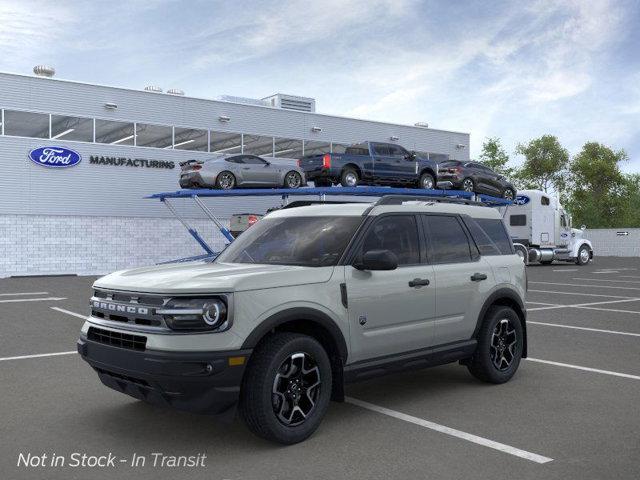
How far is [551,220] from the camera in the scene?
3153 cm

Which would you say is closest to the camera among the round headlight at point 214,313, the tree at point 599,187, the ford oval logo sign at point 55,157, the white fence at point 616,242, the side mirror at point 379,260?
the round headlight at point 214,313

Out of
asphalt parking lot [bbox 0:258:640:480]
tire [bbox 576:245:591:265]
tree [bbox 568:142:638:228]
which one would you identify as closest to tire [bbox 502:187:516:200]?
tire [bbox 576:245:591:265]

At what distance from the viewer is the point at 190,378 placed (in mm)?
4379

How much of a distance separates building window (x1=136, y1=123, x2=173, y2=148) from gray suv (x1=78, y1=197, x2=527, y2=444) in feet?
81.4

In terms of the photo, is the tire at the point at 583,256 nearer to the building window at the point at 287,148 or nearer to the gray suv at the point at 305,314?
the building window at the point at 287,148

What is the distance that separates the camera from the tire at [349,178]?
23.0 metres

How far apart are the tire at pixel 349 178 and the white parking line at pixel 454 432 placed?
1726 centimetres

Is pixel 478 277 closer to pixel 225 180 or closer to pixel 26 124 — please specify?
pixel 225 180

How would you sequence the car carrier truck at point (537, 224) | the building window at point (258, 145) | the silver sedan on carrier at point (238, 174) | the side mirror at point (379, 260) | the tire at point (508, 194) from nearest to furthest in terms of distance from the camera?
the side mirror at point (379, 260)
the silver sedan on carrier at point (238, 174)
the tire at point (508, 194)
the car carrier truck at point (537, 224)
the building window at point (258, 145)

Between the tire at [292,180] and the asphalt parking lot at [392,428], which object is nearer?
the asphalt parking lot at [392,428]

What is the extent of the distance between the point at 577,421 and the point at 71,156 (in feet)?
85.7

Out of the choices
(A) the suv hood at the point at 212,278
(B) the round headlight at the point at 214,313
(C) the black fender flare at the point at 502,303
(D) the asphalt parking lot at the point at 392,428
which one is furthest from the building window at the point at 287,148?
(B) the round headlight at the point at 214,313

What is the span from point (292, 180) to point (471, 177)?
7154 millimetres

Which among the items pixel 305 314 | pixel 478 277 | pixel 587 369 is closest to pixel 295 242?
pixel 305 314
